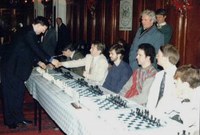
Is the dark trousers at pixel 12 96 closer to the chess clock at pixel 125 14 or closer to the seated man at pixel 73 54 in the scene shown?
the seated man at pixel 73 54

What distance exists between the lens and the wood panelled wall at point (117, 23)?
5.20 meters

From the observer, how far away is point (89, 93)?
339 centimetres

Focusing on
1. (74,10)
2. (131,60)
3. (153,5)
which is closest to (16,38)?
(131,60)

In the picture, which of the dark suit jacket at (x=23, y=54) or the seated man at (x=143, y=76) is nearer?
the seated man at (x=143, y=76)

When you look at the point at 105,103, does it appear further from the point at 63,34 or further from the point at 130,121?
the point at 63,34

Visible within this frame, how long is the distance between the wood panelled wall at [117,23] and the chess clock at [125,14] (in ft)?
0.43

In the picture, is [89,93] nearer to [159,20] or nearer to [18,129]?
[18,129]

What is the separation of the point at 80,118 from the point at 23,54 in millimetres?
2434

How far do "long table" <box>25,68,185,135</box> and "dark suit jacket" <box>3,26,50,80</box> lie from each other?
2.84 ft

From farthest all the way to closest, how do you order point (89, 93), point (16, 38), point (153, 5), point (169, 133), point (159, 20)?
point (153, 5) < point (159, 20) < point (16, 38) < point (89, 93) < point (169, 133)

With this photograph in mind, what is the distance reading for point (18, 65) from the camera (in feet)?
15.4

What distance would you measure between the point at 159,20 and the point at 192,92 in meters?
2.75

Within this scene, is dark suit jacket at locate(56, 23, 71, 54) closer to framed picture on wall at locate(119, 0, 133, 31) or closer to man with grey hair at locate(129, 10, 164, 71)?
framed picture on wall at locate(119, 0, 133, 31)

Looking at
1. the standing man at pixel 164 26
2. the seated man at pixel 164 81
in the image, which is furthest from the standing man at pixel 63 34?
the seated man at pixel 164 81
